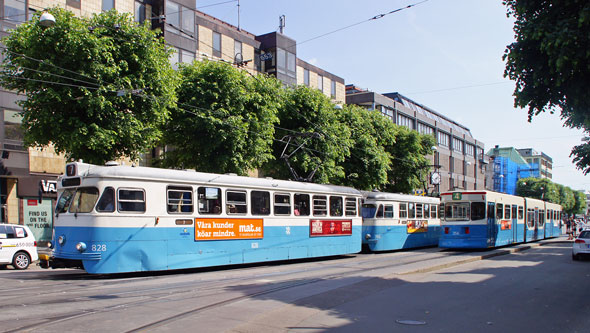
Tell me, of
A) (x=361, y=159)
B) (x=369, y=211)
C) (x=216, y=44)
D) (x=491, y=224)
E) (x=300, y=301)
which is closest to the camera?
(x=300, y=301)

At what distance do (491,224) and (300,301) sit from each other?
18.1 meters

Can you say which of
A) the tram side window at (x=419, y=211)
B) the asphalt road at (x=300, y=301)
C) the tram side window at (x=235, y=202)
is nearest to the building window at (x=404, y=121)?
the tram side window at (x=419, y=211)

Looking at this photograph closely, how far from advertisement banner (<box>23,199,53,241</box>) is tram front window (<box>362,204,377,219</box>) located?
1645cm

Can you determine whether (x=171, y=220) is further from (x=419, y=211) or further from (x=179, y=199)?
(x=419, y=211)

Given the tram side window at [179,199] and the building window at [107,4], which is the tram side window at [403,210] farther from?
the building window at [107,4]

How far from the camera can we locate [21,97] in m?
25.8

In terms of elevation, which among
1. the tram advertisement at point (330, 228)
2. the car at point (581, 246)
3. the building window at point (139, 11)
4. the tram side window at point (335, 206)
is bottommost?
the car at point (581, 246)

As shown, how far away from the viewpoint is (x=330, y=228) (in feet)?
66.7

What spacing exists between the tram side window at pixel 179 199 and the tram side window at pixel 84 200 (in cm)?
203

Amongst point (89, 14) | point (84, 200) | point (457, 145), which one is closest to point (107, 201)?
point (84, 200)

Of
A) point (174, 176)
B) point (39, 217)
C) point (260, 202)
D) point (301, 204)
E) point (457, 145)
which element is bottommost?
point (39, 217)

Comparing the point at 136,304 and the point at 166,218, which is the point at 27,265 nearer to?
the point at 166,218

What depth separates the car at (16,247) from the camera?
57.0 ft

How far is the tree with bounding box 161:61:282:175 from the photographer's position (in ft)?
76.4
